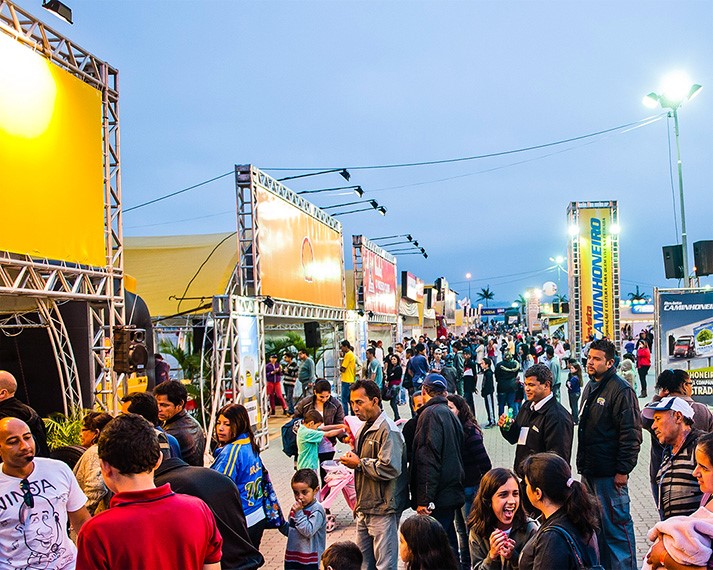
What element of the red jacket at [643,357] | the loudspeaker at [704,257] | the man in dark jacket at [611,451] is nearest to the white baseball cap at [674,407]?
the man in dark jacket at [611,451]

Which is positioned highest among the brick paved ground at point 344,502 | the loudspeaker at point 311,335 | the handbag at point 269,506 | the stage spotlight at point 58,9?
the stage spotlight at point 58,9

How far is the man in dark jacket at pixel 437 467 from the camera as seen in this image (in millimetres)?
5281

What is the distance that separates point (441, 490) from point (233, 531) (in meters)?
2.22

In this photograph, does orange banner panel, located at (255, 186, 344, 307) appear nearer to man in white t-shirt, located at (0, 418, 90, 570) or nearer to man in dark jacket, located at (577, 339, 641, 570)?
man in dark jacket, located at (577, 339, 641, 570)

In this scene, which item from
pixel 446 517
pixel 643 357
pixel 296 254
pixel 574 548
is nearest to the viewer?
pixel 574 548

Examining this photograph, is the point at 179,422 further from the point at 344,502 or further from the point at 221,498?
the point at 344,502

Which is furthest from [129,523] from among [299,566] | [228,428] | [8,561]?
[299,566]

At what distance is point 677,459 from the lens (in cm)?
435

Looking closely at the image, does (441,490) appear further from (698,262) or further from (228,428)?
(698,262)

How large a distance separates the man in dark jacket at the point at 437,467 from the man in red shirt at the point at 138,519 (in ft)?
9.07

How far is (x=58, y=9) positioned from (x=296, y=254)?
26.8 ft

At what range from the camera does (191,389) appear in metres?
15.2

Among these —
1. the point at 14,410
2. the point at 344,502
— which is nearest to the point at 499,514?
the point at 14,410

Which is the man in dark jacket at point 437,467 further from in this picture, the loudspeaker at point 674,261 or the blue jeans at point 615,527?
the loudspeaker at point 674,261
